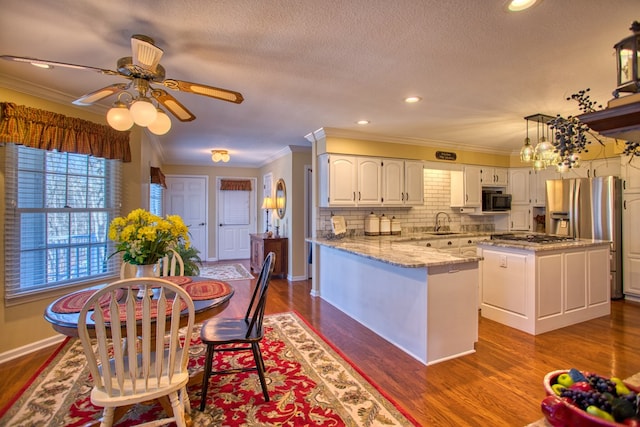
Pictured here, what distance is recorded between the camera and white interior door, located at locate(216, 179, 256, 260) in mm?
7973

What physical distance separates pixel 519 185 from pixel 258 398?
5.64 m

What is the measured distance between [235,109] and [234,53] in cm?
127

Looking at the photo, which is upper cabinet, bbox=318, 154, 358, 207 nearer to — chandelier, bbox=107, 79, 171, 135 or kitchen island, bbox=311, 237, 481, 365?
kitchen island, bbox=311, 237, 481, 365

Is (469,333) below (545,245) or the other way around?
below

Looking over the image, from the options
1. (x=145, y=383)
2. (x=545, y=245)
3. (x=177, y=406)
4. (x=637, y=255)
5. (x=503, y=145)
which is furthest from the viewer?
(x=503, y=145)

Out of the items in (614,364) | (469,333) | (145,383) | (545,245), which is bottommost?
(614,364)

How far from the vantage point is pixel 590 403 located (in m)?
0.69

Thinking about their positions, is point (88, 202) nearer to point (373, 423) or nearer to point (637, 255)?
point (373, 423)

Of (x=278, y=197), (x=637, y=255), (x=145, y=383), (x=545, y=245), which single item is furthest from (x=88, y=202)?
(x=637, y=255)

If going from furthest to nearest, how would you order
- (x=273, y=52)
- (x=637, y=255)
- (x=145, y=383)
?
(x=637, y=255)
(x=273, y=52)
(x=145, y=383)

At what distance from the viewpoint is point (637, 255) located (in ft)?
14.3

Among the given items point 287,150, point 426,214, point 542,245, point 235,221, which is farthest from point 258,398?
point 235,221

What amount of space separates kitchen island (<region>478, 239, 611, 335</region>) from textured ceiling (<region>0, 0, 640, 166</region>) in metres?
1.51

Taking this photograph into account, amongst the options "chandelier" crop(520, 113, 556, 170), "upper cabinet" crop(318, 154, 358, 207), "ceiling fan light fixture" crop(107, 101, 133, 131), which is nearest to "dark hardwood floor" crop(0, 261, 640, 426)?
"upper cabinet" crop(318, 154, 358, 207)
